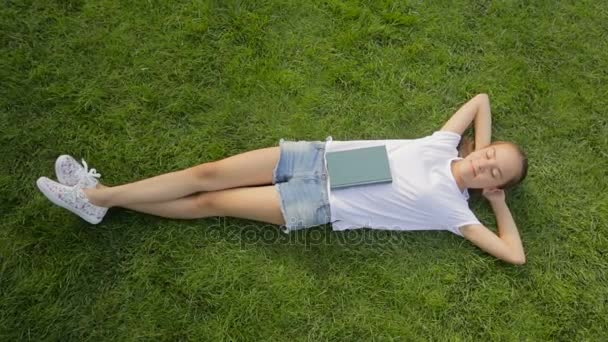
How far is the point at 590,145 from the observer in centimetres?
348

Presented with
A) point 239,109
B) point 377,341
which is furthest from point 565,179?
point 239,109

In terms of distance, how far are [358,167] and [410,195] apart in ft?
1.11

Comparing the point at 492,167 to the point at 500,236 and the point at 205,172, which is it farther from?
the point at 205,172

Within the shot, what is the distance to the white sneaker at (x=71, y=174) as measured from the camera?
3.02m

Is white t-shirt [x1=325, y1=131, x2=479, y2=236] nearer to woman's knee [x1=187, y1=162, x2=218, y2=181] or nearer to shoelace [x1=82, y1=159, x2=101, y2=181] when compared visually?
woman's knee [x1=187, y1=162, x2=218, y2=181]

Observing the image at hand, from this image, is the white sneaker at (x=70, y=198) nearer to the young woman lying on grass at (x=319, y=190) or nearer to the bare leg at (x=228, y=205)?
the young woman lying on grass at (x=319, y=190)

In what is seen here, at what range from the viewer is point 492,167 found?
2.88 meters

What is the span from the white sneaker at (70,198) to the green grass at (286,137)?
5.0 inches

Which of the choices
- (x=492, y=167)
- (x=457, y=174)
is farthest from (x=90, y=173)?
(x=492, y=167)

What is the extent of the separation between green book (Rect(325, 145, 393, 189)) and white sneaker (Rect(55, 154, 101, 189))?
1435 mm

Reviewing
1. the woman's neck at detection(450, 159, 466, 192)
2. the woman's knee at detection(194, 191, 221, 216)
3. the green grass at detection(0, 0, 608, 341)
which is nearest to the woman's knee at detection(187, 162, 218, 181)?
the woman's knee at detection(194, 191, 221, 216)

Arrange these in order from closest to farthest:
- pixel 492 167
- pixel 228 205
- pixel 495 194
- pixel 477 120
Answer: pixel 492 167 < pixel 228 205 < pixel 495 194 < pixel 477 120

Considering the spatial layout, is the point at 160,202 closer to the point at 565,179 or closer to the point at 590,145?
the point at 565,179

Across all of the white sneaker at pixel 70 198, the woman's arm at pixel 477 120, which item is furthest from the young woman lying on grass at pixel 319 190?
the woman's arm at pixel 477 120
